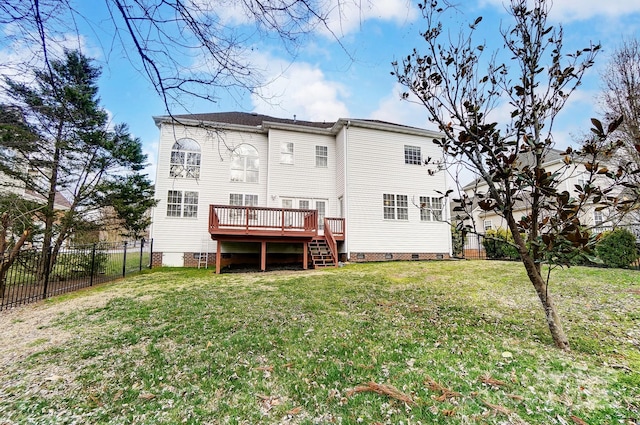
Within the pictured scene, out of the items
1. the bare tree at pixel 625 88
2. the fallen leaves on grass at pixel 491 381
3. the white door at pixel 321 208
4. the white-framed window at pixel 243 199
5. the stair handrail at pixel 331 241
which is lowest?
the fallen leaves on grass at pixel 491 381

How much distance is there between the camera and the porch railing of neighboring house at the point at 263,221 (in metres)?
10.6

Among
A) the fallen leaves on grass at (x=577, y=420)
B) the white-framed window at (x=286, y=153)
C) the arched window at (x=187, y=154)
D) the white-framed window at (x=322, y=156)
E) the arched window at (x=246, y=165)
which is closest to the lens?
the fallen leaves on grass at (x=577, y=420)

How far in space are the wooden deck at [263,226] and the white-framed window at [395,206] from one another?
3.13 metres

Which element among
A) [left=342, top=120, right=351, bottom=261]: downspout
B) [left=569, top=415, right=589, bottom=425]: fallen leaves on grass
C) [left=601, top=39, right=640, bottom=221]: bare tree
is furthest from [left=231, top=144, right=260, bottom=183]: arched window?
[left=601, top=39, right=640, bottom=221]: bare tree

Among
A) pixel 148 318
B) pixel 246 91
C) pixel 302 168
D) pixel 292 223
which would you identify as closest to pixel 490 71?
pixel 246 91

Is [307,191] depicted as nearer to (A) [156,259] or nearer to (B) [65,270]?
(A) [156,259]

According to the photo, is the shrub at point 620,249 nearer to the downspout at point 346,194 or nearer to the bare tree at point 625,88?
the bare tree at point 625,88

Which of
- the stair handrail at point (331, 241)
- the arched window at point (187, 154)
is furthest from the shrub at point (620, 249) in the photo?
the arched window at point (187, 154)

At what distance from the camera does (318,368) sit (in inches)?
119

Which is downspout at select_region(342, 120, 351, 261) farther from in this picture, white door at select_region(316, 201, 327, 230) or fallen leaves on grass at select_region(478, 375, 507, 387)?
fallen leaves on grass at select_region(478, 375, 507, 387)

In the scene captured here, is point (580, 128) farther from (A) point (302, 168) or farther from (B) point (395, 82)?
(B) point (395, 82)

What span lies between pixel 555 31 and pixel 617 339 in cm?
384

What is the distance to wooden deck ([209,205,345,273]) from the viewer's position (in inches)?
412

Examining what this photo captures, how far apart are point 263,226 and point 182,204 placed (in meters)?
4.28
